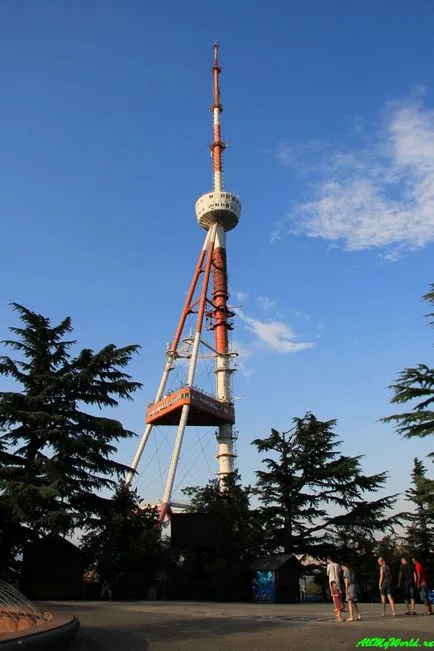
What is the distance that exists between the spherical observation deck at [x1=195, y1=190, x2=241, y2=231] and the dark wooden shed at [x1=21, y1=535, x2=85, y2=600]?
49989mm

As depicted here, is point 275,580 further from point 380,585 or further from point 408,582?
point 380,585

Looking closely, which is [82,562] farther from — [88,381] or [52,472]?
[88,381]

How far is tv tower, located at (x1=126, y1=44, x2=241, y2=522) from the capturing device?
56.7 meters

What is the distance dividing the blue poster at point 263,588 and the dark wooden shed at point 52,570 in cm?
874

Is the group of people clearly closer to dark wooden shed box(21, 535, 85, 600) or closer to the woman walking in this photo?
the woman walking

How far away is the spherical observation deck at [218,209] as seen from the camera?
69000 millimetres

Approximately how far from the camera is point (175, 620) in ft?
45.3

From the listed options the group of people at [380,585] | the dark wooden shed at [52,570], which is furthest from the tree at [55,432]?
the group of people at [380,585]

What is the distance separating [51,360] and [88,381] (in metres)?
2.23

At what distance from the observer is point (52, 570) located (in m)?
24.4

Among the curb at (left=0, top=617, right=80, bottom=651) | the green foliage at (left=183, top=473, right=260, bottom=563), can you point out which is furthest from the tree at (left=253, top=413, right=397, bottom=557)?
the curb at (left=0, top=617, right=80, bottom=651)

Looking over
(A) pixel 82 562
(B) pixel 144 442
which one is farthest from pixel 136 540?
(B) pixel 144 442

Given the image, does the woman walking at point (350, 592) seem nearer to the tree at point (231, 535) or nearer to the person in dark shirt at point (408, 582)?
the person in dark shirt at point (408, 582)

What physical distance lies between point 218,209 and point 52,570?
1999 inches
